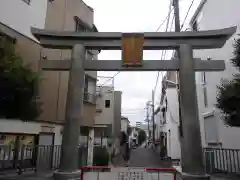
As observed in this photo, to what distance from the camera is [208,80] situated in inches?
617

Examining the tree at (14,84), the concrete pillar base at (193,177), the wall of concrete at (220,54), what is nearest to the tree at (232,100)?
the concrete pillar base at (193,177)

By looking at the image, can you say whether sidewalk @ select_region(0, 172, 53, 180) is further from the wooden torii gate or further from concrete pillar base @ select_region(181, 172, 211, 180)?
concrete pillar base @ select_region(181, 172, 211, 180)

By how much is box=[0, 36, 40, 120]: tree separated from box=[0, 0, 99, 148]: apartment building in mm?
2199

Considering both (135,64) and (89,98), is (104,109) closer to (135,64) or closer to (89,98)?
(89,98)

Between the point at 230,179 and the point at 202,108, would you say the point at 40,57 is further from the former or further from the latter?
the point at 230,179

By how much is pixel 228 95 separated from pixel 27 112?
8423 mm

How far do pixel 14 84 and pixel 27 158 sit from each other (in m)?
4.23

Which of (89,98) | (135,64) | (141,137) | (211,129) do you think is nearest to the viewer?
(135,64)

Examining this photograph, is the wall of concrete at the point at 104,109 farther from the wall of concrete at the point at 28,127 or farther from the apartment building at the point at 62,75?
the wall of concrete at the point at 28,127

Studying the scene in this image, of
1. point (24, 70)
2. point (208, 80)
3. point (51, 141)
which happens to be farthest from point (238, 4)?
point (51, 141)

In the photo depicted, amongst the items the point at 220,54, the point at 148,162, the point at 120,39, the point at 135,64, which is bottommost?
the point at 148,162

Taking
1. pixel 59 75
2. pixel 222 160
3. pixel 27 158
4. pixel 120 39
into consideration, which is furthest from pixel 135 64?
pixel 59 75

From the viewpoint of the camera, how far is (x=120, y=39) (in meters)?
11.4

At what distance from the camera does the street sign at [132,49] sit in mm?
11023
